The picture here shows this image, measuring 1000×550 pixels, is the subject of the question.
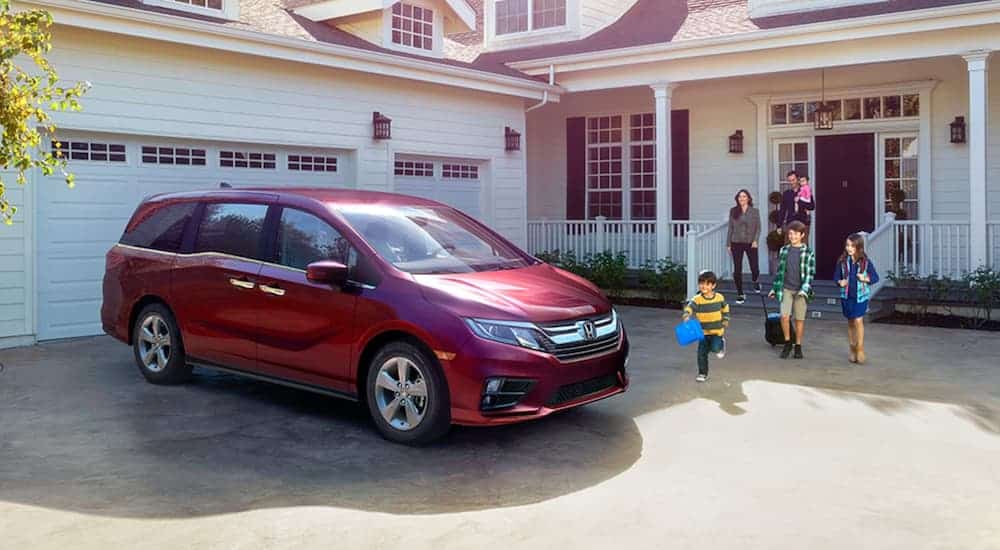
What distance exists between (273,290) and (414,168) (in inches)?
291

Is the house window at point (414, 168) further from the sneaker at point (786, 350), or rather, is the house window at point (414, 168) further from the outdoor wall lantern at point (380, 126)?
the sneaker at point (786, 350)

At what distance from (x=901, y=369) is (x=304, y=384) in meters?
5.44

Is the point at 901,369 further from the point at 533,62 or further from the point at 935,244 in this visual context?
the point at 533,62

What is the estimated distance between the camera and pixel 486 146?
1467 cm

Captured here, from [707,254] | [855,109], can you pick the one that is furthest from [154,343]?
[855,109]

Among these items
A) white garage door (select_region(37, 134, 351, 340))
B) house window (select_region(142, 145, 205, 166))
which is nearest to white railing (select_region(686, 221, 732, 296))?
white garage door (select_region(37, 134, 351, 340))

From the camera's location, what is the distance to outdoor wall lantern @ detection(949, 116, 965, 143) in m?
12.7

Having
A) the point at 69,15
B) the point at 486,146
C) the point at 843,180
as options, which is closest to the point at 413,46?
the point at 486,146

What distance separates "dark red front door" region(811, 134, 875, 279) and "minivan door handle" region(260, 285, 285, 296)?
991cm

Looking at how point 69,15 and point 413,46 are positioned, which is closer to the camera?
point 69,15

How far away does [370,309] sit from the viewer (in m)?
5.92

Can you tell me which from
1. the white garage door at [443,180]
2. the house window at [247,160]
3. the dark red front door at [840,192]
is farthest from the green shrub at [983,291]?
the house window at [247,160]

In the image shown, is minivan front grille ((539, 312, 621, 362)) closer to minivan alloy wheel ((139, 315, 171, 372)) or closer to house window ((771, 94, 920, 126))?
minivan alloy wheel ((139, 315, 171, 372))

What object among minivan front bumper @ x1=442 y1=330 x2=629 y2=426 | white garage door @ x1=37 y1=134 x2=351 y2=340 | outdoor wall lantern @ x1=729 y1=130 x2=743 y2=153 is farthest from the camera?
outdoor wall lantern @ x1=729 y1=130 x2=743 y2=153
